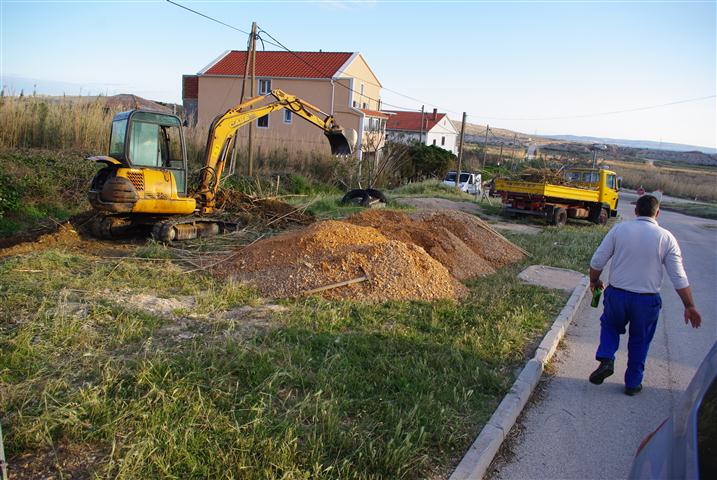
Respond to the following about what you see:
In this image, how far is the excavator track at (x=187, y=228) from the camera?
10.8m

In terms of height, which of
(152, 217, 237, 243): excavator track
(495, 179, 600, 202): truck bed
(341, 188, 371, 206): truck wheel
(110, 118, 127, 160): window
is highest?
(110, 118, 127, 160): window

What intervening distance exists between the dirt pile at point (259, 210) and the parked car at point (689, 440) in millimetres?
11169

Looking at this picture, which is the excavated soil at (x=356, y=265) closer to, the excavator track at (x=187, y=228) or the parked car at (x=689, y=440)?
the excavator track at (x=187, y=228)

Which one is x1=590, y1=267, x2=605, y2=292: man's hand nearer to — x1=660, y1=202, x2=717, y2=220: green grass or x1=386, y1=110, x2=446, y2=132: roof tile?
x1=660, y1=202, x2=717, y2=220: green grass

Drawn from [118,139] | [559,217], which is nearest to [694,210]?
[559,217]

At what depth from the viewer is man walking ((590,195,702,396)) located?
5254 mm

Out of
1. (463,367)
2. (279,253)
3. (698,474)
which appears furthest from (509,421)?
(279,253)

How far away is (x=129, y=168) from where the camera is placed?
10.5 m

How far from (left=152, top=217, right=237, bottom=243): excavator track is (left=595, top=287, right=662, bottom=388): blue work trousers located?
821cm

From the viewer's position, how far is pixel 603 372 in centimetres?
555

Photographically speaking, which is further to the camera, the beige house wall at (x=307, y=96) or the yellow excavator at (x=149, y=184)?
the beige house wall at (x=307, y=96)

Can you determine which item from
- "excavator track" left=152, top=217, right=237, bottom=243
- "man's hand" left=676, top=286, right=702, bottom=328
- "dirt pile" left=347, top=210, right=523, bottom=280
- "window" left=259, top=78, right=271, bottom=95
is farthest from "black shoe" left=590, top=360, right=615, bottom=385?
"window" left=259, top=78, right=271, bottom=95

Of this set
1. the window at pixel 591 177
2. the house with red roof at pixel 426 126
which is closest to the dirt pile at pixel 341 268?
the window at pixel 591 177

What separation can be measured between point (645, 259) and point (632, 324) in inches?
25.6
